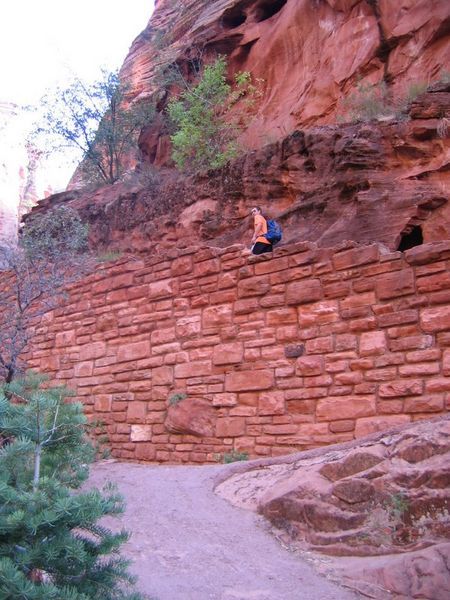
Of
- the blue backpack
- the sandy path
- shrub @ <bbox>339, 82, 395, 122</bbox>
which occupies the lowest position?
the sandy path

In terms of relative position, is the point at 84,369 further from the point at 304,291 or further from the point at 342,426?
the point at 342,426

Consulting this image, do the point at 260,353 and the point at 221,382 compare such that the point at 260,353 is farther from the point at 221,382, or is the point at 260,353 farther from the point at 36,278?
the point at 36,278

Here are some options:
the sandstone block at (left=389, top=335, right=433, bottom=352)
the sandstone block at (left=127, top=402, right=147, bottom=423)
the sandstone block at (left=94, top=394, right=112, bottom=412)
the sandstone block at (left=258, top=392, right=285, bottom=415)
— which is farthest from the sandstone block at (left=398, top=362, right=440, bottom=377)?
the sandstone block at (left=94, top=394, right=112, bottom=412)

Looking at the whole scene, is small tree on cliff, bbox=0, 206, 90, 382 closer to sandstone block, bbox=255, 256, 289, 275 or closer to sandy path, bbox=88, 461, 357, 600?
sandstone block, bbox=255, 256, 289, 275

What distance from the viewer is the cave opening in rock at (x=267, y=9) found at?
570 inches

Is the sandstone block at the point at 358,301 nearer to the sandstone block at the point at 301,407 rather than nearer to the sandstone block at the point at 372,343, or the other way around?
the sandstone block at the point at 372,343

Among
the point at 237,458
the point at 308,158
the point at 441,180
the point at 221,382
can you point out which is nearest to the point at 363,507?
the point at 237,458

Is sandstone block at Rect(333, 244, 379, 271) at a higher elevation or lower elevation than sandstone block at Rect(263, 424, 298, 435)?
higher

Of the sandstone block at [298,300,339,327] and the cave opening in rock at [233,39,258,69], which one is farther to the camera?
the cave opening in rock at [233,39,258,69]

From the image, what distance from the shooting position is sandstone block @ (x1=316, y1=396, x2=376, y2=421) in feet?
20.6

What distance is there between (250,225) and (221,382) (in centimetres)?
324

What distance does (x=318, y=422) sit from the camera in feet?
21.7

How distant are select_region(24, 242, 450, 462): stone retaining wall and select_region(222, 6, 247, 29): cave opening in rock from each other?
8562 millimetres

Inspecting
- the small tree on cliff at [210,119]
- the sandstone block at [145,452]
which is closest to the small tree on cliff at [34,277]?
the sandstone block at [145,452]
